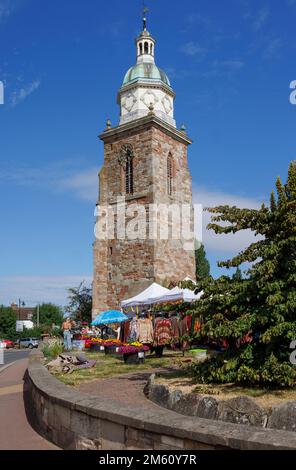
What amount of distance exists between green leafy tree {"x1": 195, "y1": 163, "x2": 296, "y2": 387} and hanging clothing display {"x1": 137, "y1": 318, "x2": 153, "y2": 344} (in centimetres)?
757

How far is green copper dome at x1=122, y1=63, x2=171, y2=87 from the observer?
1270 inches

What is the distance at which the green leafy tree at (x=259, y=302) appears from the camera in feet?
21.4

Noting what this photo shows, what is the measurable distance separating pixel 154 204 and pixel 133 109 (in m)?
7.76

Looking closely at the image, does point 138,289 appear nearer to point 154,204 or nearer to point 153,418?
point 154,204

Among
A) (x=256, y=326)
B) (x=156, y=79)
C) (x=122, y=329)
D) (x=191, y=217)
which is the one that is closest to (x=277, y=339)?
(x=256, y=326)

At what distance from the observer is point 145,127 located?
3059 cm

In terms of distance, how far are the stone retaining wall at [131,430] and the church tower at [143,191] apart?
22308 millimetres

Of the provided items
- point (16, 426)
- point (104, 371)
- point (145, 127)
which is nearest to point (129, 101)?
point (145, 127)

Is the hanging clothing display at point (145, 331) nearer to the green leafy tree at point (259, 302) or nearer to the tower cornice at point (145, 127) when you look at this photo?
the green leafy tree at point (259, 302)

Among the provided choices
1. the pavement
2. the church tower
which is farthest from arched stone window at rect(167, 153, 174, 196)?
the pavement

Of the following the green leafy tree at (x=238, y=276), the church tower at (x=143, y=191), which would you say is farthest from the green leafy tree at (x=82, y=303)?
the green leafy tree at (x=238, y=276)

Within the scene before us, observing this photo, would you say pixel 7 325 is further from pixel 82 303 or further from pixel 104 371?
pixel 104 371

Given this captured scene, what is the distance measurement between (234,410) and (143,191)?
24734mm

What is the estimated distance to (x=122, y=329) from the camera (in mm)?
19594
